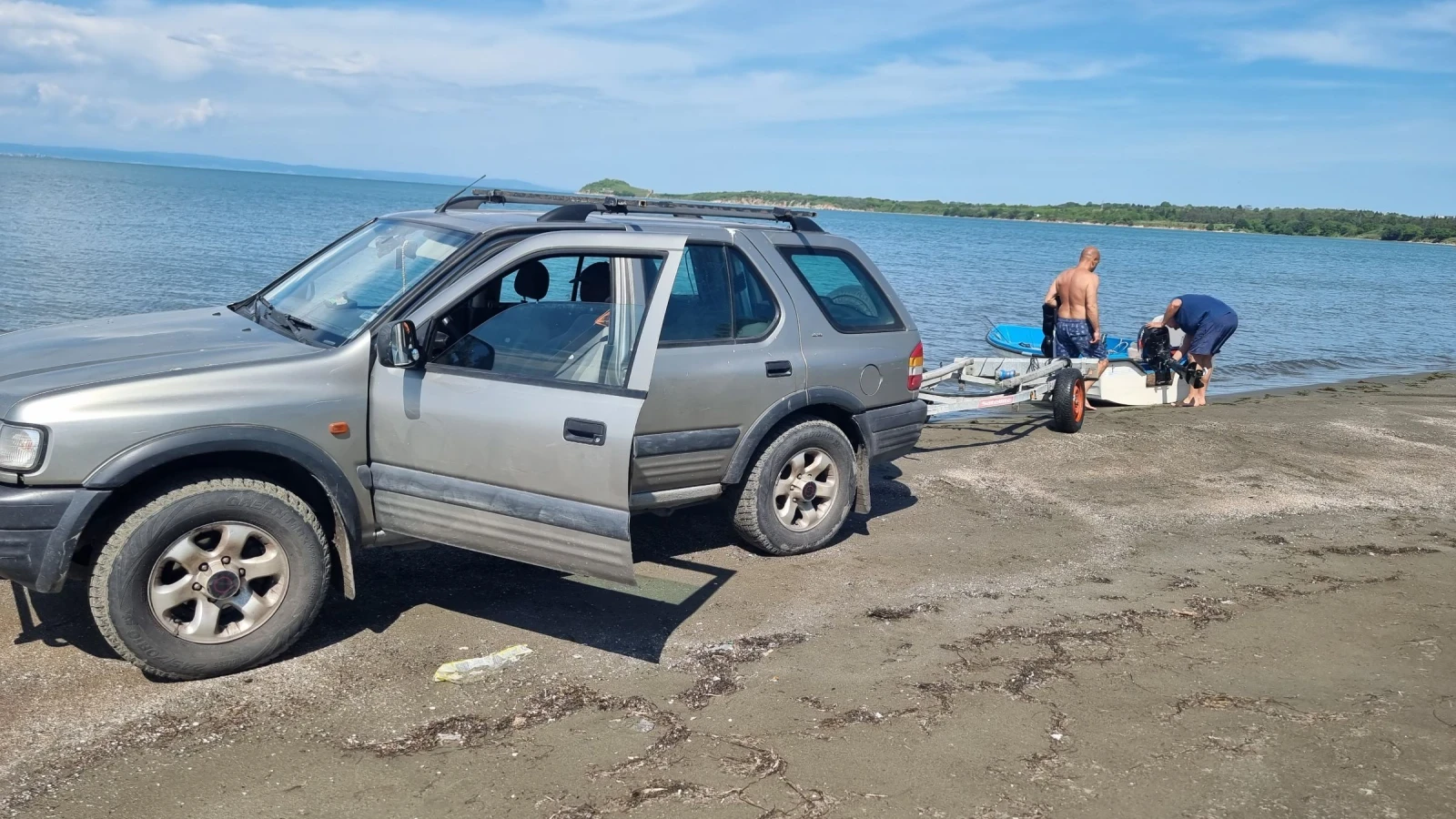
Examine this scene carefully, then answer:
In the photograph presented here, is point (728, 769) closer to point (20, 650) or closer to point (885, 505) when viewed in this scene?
point (20, 650)

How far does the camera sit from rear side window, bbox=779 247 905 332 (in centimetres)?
662

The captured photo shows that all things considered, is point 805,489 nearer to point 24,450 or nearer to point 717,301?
point 717,301

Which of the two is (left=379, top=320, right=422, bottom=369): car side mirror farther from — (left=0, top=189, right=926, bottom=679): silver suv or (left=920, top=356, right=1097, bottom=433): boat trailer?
(left=920, top=356, right=1097, bottom=433): boat trailer

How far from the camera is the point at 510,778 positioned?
152 inches

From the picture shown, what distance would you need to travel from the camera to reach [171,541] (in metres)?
4.34

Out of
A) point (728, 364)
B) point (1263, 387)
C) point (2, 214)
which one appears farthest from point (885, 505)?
point (2, 214)

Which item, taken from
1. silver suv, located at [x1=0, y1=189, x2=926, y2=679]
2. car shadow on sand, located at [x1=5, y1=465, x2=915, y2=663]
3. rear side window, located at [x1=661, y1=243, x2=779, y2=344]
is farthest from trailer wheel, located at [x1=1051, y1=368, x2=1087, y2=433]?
silver suv, located at [x1=0, y1=189, x2=926, y2=679]

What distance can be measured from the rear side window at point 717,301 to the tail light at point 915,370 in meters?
1.18

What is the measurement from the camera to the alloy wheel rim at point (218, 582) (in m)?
4.38

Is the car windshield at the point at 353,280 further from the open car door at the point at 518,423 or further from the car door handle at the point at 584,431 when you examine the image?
the car door handle at the point at 584,431

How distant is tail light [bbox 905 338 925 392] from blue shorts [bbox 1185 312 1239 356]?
7.77 m

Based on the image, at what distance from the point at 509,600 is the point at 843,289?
9.24 ft

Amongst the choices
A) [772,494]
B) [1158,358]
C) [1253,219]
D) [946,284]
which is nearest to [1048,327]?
[1158,358]

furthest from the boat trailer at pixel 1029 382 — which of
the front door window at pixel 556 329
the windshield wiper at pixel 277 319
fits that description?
the windshield wiper at pixel 277 319
